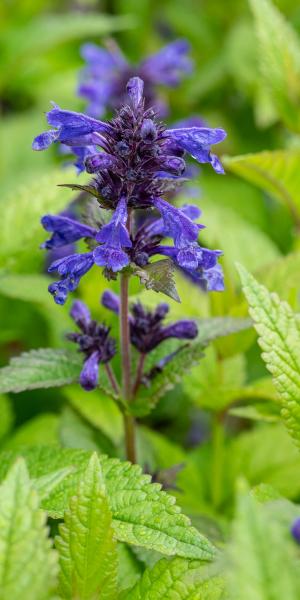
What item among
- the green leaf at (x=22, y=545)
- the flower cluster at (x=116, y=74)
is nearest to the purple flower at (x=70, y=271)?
the green leaf at (x=22, y=545)

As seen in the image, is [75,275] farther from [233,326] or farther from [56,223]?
[233,326]

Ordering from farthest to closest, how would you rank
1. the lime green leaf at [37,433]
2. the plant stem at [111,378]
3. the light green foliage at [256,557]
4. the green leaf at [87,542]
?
the lime green leaf at [37,433] < the plant stem at [111,378] < the green leaf at [87,542] < the light green foliage at [256,557]

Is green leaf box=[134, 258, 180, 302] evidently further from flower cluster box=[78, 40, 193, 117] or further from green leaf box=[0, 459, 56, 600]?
flower cluster box=[78, 40, 193, 117]

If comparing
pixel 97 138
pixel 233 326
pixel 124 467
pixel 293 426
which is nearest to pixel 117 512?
pixel 124 467

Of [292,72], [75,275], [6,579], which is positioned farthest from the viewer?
[292,72]

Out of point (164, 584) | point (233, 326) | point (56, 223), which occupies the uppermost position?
point (56, 223)

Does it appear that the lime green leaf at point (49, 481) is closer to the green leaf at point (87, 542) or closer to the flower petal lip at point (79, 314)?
the green leaf at point (87, 542)
